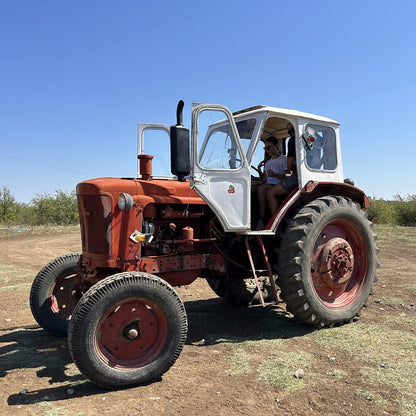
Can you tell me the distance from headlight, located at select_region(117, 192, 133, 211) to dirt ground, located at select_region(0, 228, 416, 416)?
156cm

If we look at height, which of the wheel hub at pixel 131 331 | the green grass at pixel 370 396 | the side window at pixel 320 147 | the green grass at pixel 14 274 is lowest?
the green grass at pixel 370 396

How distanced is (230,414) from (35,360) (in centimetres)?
211

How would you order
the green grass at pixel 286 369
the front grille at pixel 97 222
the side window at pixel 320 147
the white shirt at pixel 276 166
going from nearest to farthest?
the green grass at pixel 286 369, the front grille at pixel 97 222, the side window at pixel 320 147, the white shirt at pixel 276 166

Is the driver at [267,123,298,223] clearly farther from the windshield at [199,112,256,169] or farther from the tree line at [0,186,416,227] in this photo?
the tree line at [0,186,416,227]

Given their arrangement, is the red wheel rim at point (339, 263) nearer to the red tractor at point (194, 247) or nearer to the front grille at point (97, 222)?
the red tractor at point (194, 247)

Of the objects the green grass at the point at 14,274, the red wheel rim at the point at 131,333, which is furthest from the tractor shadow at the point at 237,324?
the green grass at the point at 14,274

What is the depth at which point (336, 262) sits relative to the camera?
4.91m

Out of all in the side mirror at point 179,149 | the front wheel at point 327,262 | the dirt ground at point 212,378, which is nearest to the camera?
the dirt ground at point 212,378

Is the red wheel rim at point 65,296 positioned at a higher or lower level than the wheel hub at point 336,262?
lower

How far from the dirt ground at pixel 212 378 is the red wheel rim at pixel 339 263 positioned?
432mm

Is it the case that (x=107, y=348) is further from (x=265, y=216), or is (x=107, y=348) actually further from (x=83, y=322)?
(x=265, y=216)

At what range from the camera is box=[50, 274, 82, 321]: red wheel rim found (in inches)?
189

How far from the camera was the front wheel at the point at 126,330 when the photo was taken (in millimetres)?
3154

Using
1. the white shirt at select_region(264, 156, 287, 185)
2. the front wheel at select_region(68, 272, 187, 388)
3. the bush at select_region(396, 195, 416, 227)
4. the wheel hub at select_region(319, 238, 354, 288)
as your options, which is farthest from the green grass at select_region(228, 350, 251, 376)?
the bush at select_region(396, 195, 416, 227)
